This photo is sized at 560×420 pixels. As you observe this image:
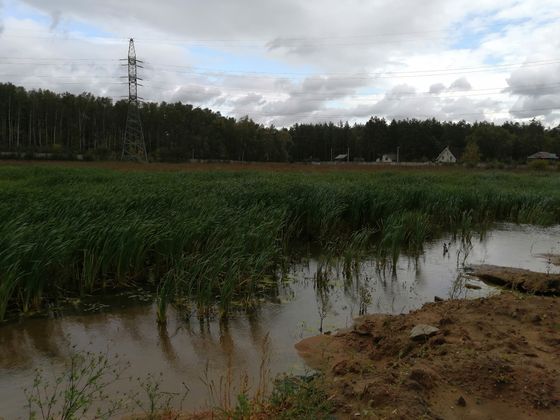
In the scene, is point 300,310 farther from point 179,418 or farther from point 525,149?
point 525,149

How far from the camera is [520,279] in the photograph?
7117 millimetres

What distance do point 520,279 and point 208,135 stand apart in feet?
249

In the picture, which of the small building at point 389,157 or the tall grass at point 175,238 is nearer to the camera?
the tall grass at point 175,238

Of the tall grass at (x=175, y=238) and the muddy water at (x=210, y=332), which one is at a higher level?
the tall grass at (x=175, y=238)

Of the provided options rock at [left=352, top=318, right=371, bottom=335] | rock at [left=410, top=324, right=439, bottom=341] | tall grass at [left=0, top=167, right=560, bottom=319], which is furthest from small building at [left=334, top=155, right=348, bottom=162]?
rock at [left=410, top=324, right=439, bottom=341]

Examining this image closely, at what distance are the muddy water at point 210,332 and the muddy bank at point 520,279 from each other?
37cm

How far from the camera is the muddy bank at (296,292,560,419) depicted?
9.80ft

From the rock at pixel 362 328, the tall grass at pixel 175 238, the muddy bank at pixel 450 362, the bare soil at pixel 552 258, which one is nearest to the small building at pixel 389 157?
the tall grass at pixel 175 238

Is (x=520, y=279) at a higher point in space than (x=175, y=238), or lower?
lower

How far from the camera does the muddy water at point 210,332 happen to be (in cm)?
408

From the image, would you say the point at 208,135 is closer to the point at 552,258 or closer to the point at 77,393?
the point at 552,258

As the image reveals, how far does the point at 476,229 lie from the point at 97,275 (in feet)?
34.8

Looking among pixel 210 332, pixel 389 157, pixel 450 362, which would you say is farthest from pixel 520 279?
pixel 389 157

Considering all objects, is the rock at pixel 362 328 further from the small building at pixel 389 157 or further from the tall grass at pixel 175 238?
the small building at pixel 389 157
